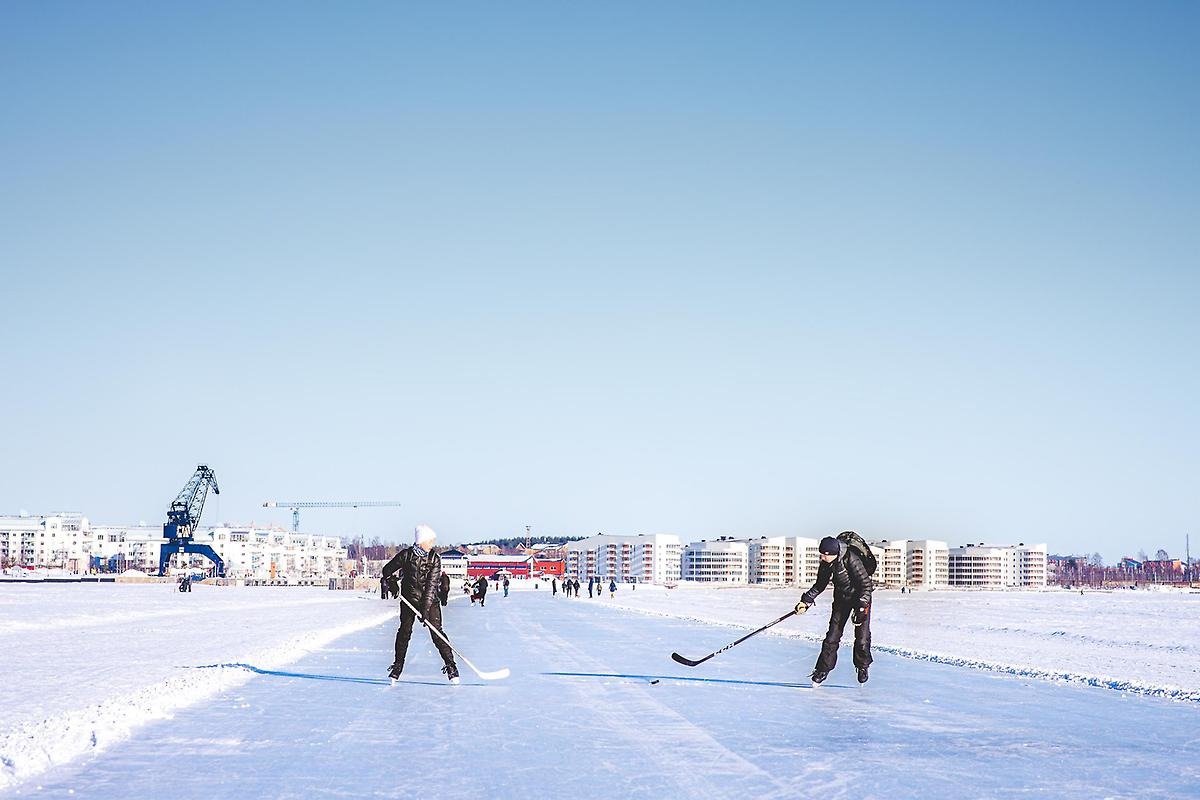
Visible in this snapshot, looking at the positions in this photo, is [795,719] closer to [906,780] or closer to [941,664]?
[906,780]

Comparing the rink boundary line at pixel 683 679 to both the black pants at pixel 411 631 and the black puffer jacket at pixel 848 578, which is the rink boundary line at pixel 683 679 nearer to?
the black puffer jacket at pixel 848 578

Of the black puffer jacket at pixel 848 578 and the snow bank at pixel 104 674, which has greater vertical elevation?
the black puffer jacket at pixel 848 578

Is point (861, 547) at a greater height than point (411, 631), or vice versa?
point (861, 547)

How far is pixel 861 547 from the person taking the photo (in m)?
13.2

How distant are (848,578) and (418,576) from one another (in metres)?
4.81

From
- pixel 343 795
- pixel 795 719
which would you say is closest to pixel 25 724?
pixel 343 795

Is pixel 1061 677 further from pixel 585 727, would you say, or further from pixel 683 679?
pixel 585 727

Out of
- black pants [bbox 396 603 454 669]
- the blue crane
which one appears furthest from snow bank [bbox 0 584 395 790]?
the blue crane

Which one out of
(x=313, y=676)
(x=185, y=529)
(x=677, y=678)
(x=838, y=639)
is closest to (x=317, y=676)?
(x=313, y=676)

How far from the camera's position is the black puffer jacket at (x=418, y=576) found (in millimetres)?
13695

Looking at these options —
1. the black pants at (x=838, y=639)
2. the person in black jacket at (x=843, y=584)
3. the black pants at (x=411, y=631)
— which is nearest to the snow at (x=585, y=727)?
the black pants at (x=838, y=639)

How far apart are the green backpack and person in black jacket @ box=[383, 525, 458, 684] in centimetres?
452

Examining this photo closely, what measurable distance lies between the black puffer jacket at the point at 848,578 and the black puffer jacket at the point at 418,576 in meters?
4.16

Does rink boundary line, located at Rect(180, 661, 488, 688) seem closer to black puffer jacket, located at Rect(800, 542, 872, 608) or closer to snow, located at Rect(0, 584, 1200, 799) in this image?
snow, located at Rect(0, 584, 1200, 799)
